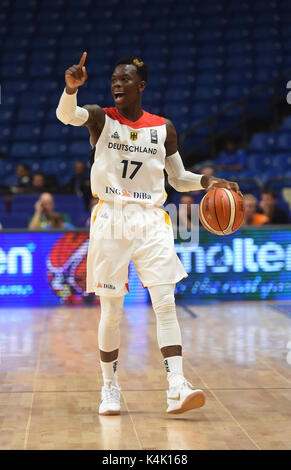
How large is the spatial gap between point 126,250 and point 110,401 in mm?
922

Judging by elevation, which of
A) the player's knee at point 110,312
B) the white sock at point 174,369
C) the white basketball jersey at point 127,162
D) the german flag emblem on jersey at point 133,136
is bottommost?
the white sock at point 174,369

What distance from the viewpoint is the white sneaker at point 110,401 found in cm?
445

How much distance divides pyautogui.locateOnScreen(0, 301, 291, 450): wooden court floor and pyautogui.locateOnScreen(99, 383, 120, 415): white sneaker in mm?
63

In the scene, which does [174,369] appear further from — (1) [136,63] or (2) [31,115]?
(2) [31,115]

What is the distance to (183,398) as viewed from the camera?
14.1ft

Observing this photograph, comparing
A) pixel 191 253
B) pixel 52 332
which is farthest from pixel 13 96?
pixel 52 332

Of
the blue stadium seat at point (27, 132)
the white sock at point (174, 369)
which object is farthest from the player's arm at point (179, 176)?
the blue stadium seat at point (27, 132)

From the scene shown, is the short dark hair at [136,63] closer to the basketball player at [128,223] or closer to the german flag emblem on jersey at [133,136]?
the basketball player at [128,223]

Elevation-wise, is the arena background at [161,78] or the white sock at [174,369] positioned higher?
the arena background at [161,78]

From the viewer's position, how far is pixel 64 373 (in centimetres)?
566

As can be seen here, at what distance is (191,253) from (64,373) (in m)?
4.17

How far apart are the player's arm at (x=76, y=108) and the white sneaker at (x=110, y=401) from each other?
1589mm

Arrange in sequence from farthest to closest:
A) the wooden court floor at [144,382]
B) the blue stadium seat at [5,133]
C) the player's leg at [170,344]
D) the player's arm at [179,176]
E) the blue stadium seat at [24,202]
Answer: the blue stadium seat at [5,133] < the blue stadium seat at [24,202] < the player's arm at [179,176] < the player's leg at [170,344] < the wooden court floor at [144,382]

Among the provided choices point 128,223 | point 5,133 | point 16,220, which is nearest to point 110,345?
point 128,223
